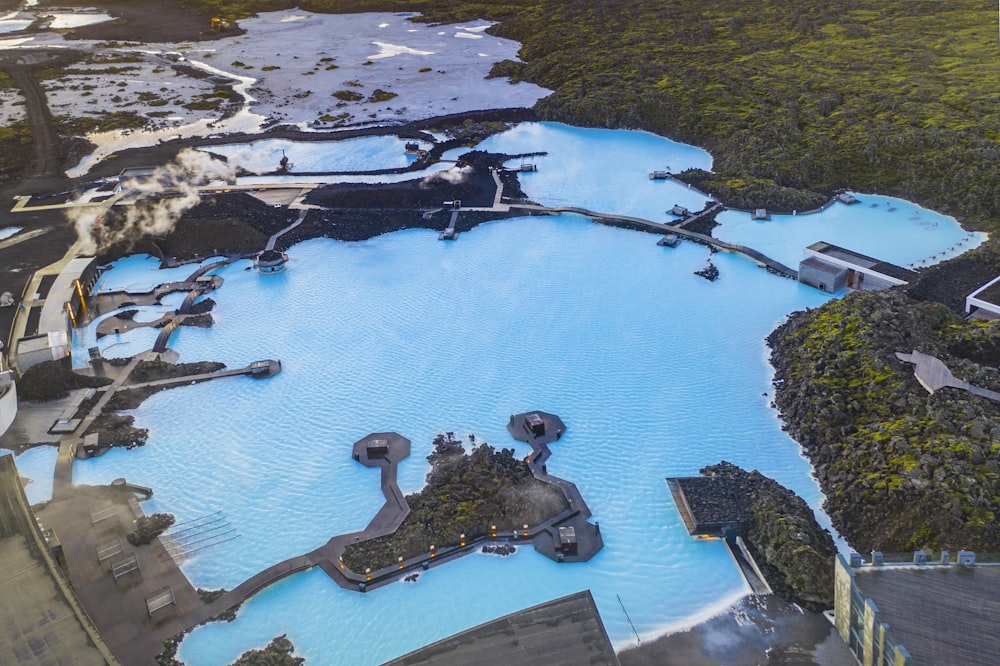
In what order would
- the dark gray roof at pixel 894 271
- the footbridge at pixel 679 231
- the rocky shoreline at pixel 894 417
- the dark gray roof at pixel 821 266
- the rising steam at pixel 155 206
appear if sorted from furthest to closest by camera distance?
the rising steam at pixel 155 206
the footbridge at pixel 679 231
the dark gray roof at pixel 821 266
the dark gray roof at pixel 894 271
the rocky shoreline at pixel 894 417

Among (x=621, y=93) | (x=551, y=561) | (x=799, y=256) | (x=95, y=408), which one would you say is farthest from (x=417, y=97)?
(x=551, y=561)

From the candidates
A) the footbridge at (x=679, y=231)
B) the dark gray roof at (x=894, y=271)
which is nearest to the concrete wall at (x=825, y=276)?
the footbridge at (x=679, y=231)

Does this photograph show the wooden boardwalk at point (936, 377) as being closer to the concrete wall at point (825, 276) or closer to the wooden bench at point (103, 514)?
the concrete wall at point (825, 276)

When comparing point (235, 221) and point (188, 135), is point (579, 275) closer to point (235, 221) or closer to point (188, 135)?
point (235, 221)

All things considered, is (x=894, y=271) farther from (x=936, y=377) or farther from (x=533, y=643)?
(x=533, y=643)

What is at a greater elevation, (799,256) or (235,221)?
(799,256)

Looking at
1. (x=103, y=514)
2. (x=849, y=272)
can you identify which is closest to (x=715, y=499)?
(x=849, y=272)
